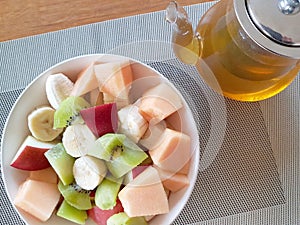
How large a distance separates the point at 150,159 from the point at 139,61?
15 centimetres

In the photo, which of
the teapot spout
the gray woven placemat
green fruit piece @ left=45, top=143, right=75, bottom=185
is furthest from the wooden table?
green fruit piece @ left=45, top=143, right=75, bottom=185

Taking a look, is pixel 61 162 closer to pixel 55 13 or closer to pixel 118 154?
pixel 118 154

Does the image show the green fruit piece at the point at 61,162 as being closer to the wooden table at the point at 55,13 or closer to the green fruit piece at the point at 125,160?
the green fruit piece at the point at 125,160

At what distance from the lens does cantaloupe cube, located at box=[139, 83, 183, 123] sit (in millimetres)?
737

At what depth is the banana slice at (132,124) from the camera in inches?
28.6

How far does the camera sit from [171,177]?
0.74 meters

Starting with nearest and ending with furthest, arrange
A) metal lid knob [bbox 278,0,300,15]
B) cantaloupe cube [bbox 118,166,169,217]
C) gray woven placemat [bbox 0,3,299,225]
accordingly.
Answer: metal lid knob [bbox 278,0,300,15], cantaloupe cube [bbox 118,166,169,217], gray woven placemat [bbox 0,3,299,225]

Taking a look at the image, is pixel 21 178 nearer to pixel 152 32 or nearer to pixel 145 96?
pixel 145 96

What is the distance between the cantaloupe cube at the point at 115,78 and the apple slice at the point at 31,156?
0.11 meters

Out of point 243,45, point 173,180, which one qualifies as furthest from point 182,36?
point 173,180

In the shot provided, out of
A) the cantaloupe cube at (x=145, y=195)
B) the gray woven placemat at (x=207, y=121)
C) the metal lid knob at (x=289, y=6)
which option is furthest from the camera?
the gray woven placemat at (x=207, y=121)

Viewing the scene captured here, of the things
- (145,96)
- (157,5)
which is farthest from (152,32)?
(145,96)

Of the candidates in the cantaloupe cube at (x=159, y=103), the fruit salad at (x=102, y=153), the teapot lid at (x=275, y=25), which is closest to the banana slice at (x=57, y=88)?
the fruit salad at (x=102, y=153)

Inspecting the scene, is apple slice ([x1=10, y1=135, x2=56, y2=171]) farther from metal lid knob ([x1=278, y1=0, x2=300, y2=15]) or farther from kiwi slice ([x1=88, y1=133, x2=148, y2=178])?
metal lid knob ([x1=278, y1=0, x2=300, y2=15])
